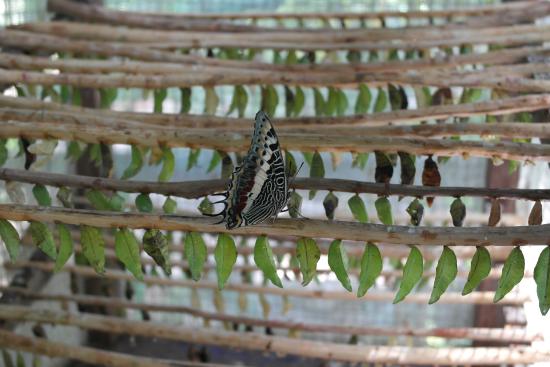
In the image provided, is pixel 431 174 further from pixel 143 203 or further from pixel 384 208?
pixel 143 203

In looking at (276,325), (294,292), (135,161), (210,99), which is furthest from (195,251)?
(294,292)

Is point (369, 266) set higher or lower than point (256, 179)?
lower

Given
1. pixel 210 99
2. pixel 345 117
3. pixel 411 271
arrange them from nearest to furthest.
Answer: pixel 411 271 → pixel 345 117 → pixel 210 99

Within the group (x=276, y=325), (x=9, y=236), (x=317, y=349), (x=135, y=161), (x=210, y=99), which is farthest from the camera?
(x=276, y=325)

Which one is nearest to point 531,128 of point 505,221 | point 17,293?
point 505,221

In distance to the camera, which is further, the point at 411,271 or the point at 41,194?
the point at 41,194

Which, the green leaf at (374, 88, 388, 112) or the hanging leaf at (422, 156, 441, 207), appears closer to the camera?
the hanging leaf at (422, 156, 441, 207)

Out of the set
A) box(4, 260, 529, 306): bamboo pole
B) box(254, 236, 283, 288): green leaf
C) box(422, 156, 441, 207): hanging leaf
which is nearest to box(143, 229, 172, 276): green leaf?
box(254, 236, 283, 288): green leaf

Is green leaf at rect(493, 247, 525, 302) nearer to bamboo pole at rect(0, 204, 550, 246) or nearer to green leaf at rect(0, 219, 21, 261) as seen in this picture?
bamboo pole at rect(0, 204, 550, 246)
